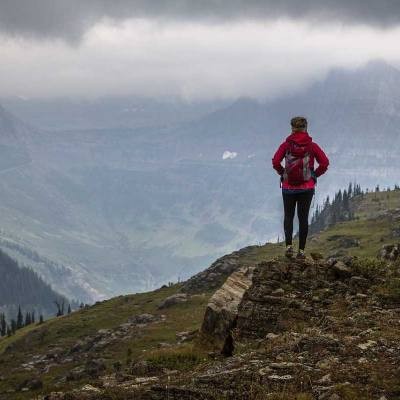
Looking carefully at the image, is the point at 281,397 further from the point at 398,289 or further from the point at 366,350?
the point at 398,289

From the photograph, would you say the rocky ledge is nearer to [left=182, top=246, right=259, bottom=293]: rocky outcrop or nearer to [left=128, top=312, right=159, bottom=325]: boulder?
[left=128, top=312, right=159, bottom=325]: boulder

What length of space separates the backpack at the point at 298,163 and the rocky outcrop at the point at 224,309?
4625 mm

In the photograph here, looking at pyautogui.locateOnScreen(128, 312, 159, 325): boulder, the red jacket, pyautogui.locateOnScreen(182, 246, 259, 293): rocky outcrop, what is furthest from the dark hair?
pyautogui.locateOnScreen(182, 246, 259, 293): rocky outcrop

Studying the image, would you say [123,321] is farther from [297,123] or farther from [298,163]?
[297,123]

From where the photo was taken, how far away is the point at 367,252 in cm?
14638

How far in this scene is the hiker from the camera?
28156 millimetres

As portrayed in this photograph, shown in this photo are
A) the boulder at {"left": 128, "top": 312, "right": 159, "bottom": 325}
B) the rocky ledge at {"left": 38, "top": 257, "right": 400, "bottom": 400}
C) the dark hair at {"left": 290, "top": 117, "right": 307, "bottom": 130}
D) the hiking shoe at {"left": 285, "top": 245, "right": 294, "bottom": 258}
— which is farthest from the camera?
the boulder at {"left": 128, "top": 312, "right": 159, "bottom": 325}

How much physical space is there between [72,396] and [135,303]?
15981cm

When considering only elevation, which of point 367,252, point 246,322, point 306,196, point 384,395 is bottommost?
point 384,395

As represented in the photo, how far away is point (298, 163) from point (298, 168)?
0.22 m

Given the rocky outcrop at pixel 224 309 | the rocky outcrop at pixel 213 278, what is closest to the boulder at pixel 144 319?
the rocky outcrop at pixel 213 278

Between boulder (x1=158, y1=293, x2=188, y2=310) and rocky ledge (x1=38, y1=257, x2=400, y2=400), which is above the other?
boulder (x1=158, y1=293, x2=188, y2=310)

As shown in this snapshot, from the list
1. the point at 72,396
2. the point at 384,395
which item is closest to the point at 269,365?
the point at 384,395

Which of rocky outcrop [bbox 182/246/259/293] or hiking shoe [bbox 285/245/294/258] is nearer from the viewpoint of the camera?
hiking shoe [bbox 285/245/294/258]
